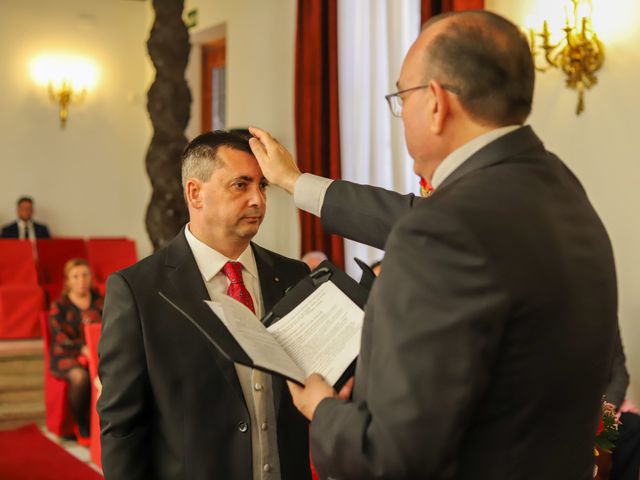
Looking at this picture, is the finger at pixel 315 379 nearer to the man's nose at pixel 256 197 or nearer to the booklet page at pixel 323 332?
the booklet page at pixel 323 332

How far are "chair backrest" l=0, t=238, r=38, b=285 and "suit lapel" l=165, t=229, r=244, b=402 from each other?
7.10 m

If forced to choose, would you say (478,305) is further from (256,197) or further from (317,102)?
(317,102)

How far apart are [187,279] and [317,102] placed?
5381 mm

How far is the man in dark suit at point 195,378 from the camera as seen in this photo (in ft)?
6.18

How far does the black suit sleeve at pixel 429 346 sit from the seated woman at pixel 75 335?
4868 mm

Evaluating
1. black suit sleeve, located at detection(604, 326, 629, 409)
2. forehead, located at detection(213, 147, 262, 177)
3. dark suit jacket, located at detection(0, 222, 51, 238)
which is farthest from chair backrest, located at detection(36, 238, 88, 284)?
forehead, located at detection(213, 147, 262, 177)

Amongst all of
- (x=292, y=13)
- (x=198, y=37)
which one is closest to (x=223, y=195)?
(x=292, y=13)

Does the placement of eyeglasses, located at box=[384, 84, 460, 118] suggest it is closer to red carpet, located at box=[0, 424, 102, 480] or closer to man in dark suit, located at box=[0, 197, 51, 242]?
red carpet, located at box=[0, 424, 102, 480]

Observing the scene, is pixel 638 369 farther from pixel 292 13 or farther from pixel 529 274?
pixel 292 13

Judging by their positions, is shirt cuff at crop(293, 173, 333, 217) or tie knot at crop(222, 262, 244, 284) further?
tie knot at crop(222, 262, 244, 284)

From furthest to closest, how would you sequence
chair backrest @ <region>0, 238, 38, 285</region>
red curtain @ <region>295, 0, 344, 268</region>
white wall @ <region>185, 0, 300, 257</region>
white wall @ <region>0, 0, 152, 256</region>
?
white wall @ <region>0, 0, 152, 256</region> → chair backrest @ <region>0, 238, 38, 285</region> → white wall @ <region>185, 0, 300, 257</region> → red curtain @ <region>295, 0, 344, 268</region>

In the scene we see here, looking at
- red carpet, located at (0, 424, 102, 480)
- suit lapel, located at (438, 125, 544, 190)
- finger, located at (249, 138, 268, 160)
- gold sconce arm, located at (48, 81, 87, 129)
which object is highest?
gold sconce arm, located at (48, 81, 87, 129)

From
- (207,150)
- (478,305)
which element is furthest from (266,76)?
(478,305)

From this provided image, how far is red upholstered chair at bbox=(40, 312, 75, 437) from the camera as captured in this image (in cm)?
586
